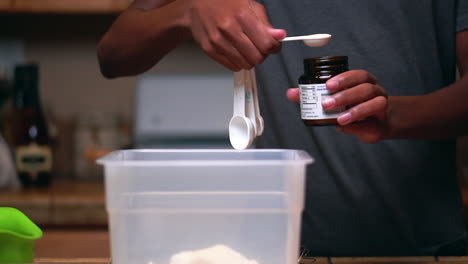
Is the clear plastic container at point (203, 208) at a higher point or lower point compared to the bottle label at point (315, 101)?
lower

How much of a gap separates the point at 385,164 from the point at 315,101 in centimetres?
36

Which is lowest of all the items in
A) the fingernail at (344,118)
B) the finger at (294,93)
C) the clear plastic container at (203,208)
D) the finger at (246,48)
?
the clear plastic container at (203,208)

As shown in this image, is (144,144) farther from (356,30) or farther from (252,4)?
(252,4)

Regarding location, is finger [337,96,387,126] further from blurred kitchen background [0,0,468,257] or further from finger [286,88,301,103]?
blurred kitchen background [0,0,468,257]

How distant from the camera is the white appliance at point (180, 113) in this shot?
2045 millimetres

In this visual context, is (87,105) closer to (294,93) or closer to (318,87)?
(294,93)

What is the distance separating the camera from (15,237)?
70 cm

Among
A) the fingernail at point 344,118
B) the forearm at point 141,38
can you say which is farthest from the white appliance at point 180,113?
the fingernail at point 344,118

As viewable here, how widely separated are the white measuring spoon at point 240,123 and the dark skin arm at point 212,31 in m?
0.04

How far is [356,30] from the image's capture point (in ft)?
3.47

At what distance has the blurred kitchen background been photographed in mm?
1757

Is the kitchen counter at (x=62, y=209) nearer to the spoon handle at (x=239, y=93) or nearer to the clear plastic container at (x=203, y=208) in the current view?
the spoon handle at (x=239, y=93)

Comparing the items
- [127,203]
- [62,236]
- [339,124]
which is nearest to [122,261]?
[127,203]

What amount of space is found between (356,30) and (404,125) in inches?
9.9
